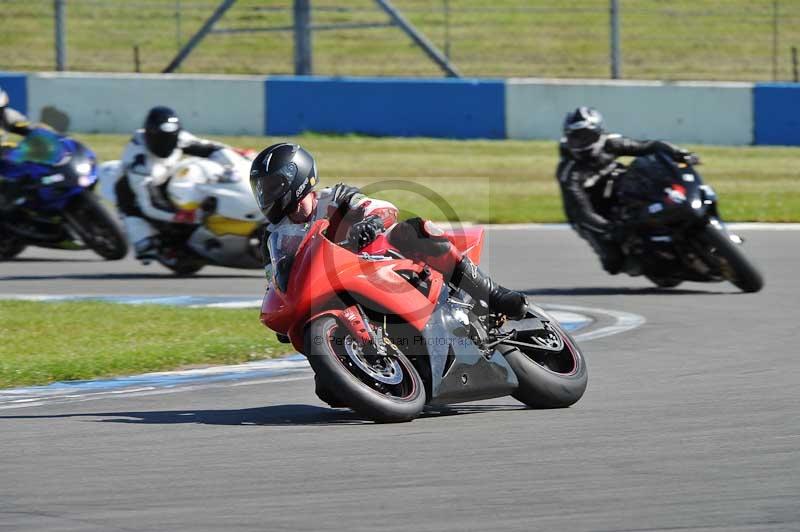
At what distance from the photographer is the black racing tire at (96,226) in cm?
1418

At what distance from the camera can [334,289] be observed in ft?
22.2

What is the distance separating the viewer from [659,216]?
1180cm

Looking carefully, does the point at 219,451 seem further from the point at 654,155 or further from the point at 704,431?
the point at 654,155

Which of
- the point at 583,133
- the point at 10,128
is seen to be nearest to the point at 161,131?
the point at 10,128

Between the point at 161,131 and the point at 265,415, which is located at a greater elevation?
the point at 161,131

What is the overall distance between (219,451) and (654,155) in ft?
21.5

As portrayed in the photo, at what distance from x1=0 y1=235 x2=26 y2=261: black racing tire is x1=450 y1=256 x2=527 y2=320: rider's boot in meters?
8.43

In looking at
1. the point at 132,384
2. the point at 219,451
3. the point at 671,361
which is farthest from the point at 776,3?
the point at 219,451

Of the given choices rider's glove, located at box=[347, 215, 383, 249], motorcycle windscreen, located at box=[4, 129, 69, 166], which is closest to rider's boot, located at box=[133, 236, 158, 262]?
motorcycle windscreen, located at box=[4, 129, 69, 166]

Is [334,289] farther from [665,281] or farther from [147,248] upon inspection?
[147,248]

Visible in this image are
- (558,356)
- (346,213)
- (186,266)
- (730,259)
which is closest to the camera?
(346,213)

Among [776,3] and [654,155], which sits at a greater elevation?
[776,3]

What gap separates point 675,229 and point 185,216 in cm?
413

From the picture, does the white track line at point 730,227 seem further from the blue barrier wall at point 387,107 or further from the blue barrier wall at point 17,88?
the blue barrier wall at point 17,88
